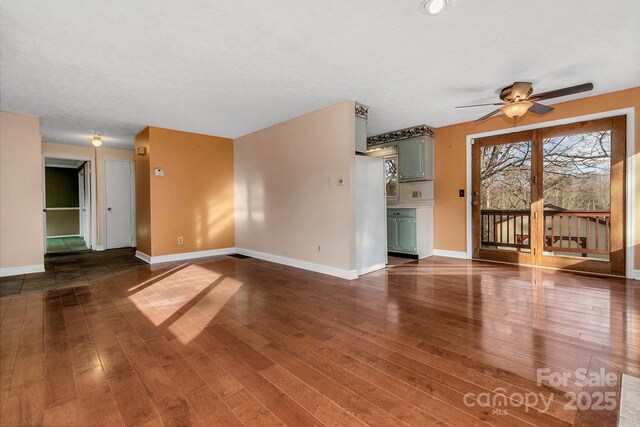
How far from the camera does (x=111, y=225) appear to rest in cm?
736

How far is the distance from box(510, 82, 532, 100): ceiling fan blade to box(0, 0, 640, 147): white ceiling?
14 centimetres

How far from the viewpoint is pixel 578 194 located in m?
4.52

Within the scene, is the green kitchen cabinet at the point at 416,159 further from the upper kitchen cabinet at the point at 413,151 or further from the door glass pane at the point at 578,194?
the door glass pane at the point at 578,194

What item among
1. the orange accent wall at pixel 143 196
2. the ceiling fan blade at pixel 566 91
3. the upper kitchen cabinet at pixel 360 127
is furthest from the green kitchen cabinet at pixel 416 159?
the orange accent wall at pixel 143 196

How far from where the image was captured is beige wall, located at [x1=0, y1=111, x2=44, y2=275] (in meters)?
4.66

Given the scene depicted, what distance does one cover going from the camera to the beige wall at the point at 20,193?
4.66m

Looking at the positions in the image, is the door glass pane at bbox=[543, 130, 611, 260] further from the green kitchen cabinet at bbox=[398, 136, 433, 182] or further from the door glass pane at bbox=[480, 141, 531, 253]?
the green kitchen cabinet at bbox=[398, 136, 433, 182]

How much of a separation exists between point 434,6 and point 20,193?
21.1 ft

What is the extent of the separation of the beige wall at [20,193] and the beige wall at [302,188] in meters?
3.39

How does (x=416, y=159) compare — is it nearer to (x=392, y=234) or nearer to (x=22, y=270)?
(x=392, y=234)

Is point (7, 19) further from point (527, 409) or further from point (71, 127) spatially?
point (527, 409)

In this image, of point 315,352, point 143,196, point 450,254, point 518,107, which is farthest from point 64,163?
point 518,107

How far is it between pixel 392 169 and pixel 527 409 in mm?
5382

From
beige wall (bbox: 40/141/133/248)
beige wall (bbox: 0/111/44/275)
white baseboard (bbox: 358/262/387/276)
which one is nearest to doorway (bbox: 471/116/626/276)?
white baseboard (bbox: 358/262/387/276)
